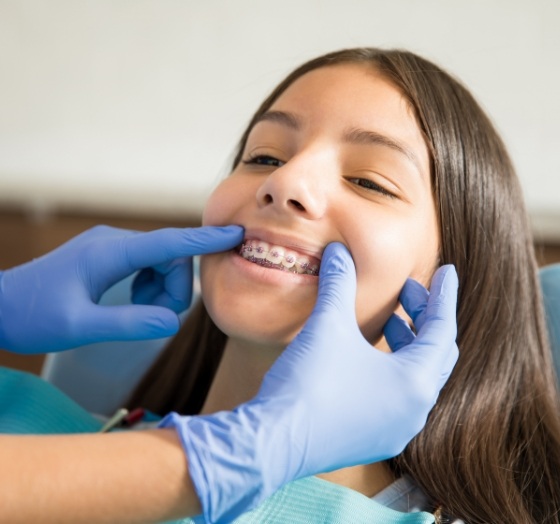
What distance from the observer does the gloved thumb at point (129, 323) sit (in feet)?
3.83

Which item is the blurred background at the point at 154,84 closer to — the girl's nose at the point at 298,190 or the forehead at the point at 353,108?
the forehead at the point at 353,108

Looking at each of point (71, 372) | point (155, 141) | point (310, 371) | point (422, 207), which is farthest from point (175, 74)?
point (310, 371)

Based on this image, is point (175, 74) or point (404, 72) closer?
point (404, 72)

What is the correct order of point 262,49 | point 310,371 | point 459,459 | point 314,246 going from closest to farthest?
1. point 310,371
2. point 314,246
3. point 459,459
4. point 262,49

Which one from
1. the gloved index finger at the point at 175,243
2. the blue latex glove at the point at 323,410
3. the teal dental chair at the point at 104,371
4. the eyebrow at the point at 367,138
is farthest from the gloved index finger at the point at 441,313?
the teal dental chair at the point at 104,371

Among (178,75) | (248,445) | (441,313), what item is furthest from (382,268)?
(178,75)

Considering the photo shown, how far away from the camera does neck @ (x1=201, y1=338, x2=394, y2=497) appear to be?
115 centimetres

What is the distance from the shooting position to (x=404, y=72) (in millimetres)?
1205

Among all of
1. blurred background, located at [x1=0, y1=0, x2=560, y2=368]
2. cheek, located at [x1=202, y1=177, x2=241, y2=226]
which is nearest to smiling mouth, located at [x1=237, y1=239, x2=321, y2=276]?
cheek, located at [x1=202, y1=177, x2=241, y2=226]

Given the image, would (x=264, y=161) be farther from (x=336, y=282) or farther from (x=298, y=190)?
(x=336, y=282)

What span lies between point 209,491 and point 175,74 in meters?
1.59

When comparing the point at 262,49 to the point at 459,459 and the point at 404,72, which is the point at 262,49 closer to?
the point at 404,72

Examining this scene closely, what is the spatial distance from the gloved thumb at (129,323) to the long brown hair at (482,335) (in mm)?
446

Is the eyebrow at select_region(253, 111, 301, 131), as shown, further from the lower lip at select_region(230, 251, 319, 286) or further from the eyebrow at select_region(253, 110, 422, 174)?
the lower lip at select_region(230, 251, 319, 286)
